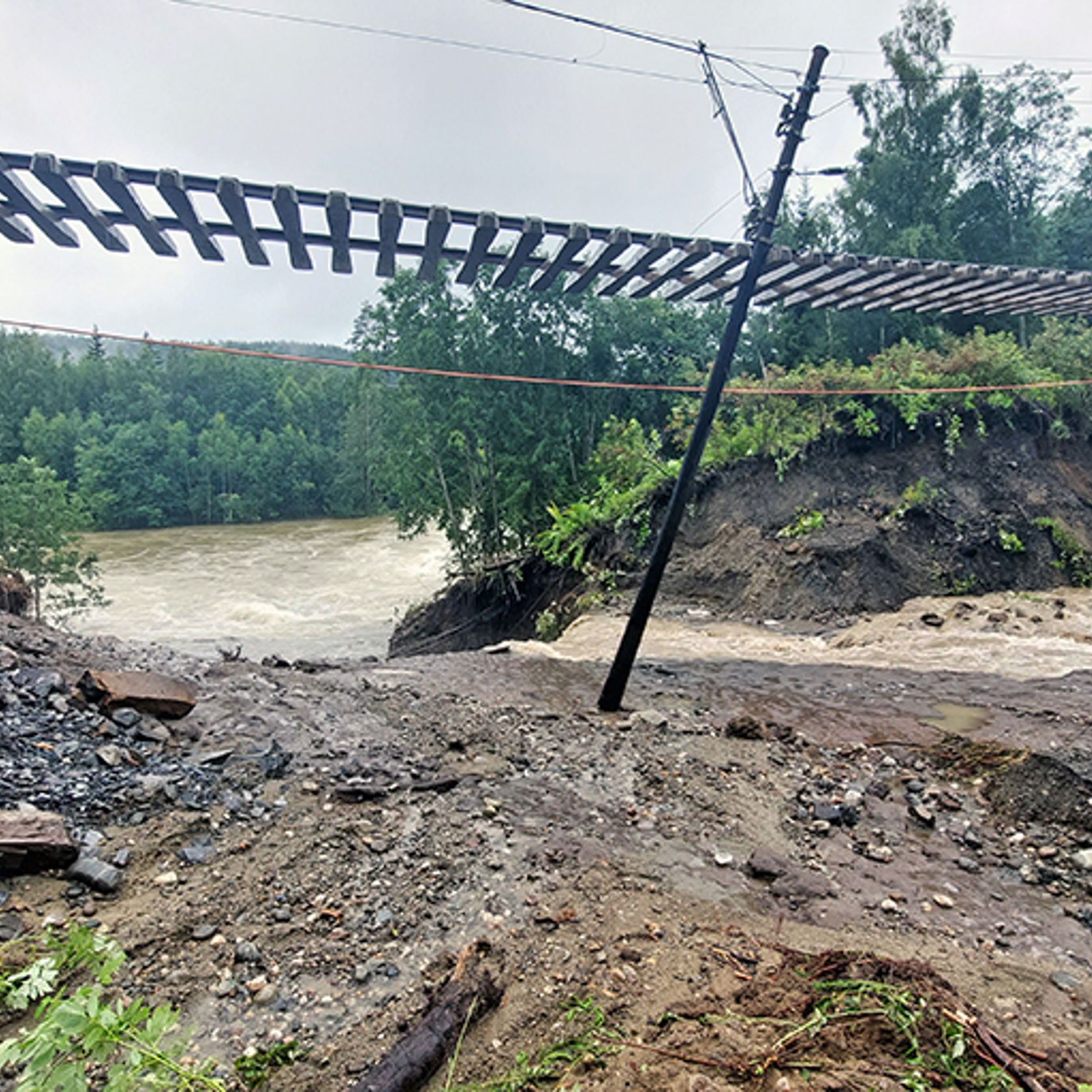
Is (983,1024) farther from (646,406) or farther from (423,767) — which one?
(646,406)

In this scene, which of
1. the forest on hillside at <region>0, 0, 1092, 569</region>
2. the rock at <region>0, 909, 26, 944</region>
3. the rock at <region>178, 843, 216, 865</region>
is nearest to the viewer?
the rock at <region>0, 909, 26, 944</region>

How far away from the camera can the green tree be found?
1967 cm

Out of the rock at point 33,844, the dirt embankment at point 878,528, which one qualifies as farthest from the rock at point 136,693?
the dirt embankment at point 878,528

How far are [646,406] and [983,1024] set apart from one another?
67.4 ft

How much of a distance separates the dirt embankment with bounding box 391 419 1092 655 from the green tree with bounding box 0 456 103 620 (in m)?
16.3

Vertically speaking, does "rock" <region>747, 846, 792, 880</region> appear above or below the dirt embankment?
below

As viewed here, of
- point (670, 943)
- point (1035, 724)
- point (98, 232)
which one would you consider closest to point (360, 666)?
point (98, 232)

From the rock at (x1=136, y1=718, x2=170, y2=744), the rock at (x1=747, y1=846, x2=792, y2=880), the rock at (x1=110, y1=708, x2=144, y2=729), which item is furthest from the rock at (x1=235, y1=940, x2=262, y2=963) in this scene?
the rock at (x1=747, y1=846, x2=792, y2=880)

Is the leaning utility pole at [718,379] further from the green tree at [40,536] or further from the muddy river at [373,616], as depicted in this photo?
the green tree at [40,536]

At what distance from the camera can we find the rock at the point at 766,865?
3.36 meters

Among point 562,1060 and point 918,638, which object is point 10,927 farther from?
point 918,638

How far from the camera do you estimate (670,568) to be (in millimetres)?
11117

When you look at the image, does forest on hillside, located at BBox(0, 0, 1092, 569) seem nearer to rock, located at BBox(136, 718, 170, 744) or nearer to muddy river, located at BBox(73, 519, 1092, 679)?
muddy river, located at BBox(73, 519, 1092, 679)

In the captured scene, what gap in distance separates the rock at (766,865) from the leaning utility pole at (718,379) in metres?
2.40
